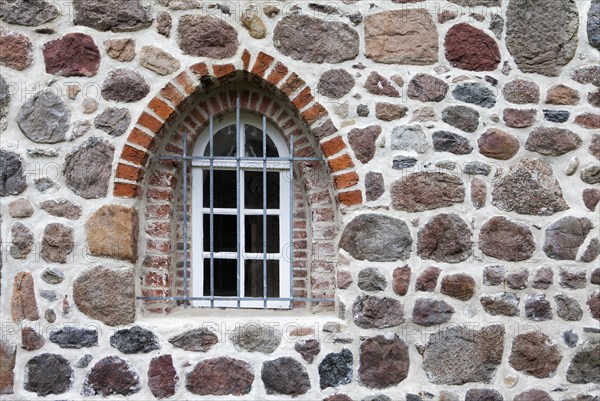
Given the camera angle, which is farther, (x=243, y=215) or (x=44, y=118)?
(x=243, y=215)

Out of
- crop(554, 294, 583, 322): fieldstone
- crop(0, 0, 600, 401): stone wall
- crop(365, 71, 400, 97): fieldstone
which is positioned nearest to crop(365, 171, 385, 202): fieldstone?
crop(0, 0, 600, 401): stone wall

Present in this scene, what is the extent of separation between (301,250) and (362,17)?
4.64 ft

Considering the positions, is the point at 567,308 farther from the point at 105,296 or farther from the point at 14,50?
the point at 14,50

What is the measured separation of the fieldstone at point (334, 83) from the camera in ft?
11.8

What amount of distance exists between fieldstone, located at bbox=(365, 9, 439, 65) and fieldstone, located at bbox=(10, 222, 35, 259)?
7.02 feet

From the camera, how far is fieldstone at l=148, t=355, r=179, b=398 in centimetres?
351

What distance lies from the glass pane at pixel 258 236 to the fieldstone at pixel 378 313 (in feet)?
2.23

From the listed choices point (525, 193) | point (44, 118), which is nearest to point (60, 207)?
point (44, 118)

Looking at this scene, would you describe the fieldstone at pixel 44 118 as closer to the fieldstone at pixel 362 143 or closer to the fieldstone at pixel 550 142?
the fieldstone at pixel 362 143

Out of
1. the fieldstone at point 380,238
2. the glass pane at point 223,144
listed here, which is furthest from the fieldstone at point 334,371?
the glass pane at point 223,144

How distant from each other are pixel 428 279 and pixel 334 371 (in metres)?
0.74

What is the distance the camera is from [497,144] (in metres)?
3.61

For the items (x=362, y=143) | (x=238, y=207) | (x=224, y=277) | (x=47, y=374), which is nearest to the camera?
(x=47, y=374)

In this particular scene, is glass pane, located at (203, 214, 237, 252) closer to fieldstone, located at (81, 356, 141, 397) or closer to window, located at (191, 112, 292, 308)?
window, located at (191, 112, 292, 308)
